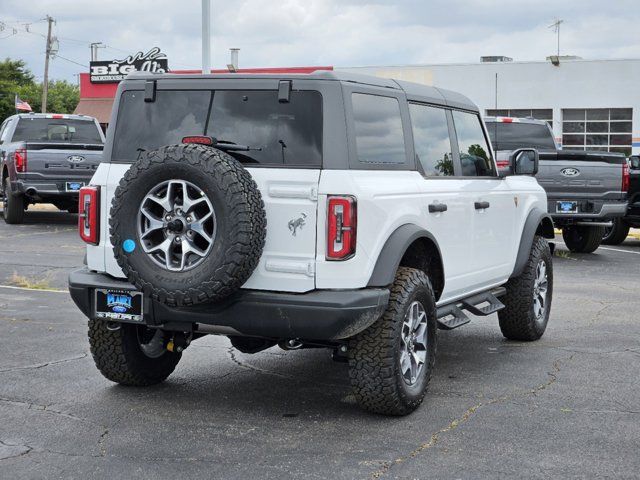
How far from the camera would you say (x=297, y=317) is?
5.33 m

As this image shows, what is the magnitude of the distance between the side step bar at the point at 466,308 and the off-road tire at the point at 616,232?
1009 cm

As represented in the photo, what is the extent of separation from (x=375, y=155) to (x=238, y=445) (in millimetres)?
1816

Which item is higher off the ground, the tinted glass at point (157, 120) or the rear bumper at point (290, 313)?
the tinted glass at point (157, 120)

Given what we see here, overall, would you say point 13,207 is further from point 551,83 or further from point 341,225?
point 551,83

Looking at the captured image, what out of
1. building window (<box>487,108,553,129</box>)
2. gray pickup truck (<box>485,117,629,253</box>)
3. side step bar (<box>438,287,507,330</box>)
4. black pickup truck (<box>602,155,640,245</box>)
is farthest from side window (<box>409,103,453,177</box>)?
building window (<box>487,108,553,129</box>)

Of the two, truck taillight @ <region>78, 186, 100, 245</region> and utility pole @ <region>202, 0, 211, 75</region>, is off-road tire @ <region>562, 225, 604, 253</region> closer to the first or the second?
utility pole @ <region>202, 0, 211, 75</region>

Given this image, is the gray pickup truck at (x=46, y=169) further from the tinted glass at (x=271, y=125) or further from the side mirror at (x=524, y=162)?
the tinted glass at (x=271, y=125)

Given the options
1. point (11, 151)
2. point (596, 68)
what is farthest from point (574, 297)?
point (596, 68)

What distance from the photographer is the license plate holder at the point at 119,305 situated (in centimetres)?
564

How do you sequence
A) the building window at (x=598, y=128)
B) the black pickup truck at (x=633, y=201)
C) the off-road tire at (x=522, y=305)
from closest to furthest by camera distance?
the off-road tire at (x=522, y=305), the black pickup truck at (x=633, y=201), the building window at (x=598, y=128)

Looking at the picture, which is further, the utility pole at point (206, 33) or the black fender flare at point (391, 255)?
the utility pole at point (206, 33)

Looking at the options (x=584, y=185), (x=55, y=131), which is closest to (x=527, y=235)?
(x=584, y=185)

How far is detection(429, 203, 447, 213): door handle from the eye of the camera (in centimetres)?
618

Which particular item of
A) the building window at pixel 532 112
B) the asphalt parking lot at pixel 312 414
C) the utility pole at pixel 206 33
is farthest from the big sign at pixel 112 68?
the asphalt parking lot at pixel 312 414
